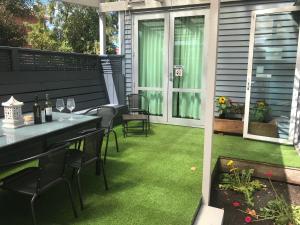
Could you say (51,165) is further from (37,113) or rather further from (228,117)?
(228,117)

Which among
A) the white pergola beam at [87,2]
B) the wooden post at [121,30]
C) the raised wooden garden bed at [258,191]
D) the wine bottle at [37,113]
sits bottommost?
the raised wooden garden bed at [258,191]

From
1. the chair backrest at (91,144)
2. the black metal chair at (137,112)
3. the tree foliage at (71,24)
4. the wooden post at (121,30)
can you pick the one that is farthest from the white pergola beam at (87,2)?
the tree foliage at (71,24)

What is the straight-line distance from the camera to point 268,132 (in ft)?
15.6

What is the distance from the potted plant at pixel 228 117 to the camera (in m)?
5.03

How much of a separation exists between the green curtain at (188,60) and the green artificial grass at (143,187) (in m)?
1.27

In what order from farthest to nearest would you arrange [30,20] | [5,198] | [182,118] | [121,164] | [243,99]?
[30,20] → [182,118] → [243,99] → [121,164] → [5,198]

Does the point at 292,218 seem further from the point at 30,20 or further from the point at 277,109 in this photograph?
the point at 30,20

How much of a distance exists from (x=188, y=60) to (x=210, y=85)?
3.41 m

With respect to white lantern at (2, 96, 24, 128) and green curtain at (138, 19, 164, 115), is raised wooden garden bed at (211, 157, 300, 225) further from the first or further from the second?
green curtain at (138, 19, 164, 115)

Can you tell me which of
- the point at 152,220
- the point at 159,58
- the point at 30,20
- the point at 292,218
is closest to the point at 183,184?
the point at 152,220

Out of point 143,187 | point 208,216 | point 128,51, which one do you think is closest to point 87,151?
point 143,187

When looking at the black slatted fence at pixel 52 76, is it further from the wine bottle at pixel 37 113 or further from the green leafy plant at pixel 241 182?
the green leafy plant at pixel 241 182

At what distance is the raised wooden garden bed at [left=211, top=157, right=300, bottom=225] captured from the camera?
9.30 feet

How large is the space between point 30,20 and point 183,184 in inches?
540
